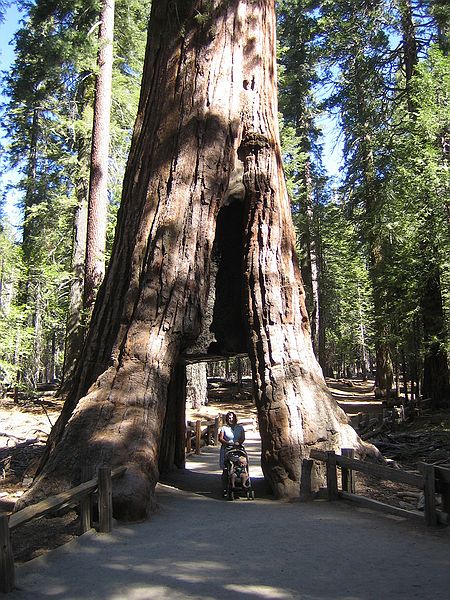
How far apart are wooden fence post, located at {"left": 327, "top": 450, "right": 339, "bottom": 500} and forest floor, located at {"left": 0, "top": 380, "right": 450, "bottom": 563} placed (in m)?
0.67

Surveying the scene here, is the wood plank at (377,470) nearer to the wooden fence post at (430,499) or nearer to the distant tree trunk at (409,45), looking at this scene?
the wooden fence post at (430,499)

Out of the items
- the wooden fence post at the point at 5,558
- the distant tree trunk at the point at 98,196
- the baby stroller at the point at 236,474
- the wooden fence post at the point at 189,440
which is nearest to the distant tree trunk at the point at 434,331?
the wooden fence post at the point at 189,440

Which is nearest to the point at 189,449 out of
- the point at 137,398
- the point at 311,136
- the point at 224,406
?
the point at 137,398

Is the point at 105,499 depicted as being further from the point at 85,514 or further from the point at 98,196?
the point at 98,196

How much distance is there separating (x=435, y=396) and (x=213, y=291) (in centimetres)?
1239

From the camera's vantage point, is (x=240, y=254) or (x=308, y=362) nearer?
(x=308, y=362)

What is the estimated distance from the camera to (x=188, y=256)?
8852mm

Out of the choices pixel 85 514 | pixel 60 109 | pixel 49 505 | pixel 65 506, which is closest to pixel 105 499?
pixel 85 514

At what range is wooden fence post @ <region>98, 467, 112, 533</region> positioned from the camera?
6.17 metres

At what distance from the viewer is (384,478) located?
21.7 ft

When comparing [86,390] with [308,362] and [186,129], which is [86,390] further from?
[186,129]

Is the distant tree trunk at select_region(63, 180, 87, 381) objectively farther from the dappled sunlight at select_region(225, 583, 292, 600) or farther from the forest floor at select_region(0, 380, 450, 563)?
the dappled sunlight at select_region(225, 583, 292, 600)

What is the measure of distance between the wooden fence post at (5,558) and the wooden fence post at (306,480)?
4708 millimetres

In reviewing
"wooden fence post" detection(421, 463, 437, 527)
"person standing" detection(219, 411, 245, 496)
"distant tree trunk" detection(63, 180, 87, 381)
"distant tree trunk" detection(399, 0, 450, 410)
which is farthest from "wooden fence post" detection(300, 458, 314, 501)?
"distant tree trunk" detection(63, 180, 87, 381)
